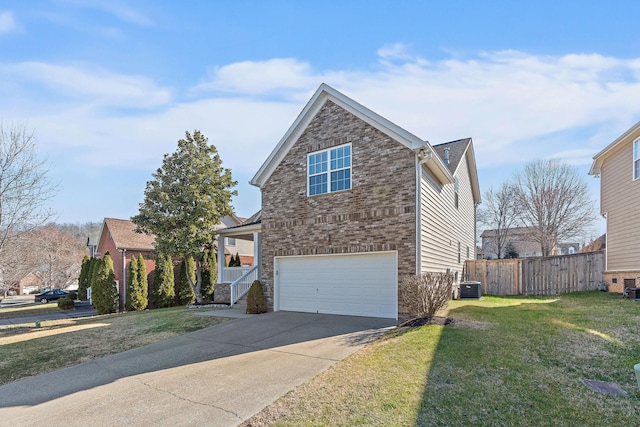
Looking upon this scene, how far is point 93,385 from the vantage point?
19.6 ft

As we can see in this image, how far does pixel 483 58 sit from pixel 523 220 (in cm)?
3008

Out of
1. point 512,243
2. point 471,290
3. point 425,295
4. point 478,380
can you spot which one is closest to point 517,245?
point 512,243

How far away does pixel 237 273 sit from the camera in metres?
18.2

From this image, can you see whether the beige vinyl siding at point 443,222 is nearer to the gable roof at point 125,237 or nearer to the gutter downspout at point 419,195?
the gutter downspout at point 419,195

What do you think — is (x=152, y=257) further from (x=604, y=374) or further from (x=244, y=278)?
(x=604, y=374)

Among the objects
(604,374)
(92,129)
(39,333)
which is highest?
(92,129)

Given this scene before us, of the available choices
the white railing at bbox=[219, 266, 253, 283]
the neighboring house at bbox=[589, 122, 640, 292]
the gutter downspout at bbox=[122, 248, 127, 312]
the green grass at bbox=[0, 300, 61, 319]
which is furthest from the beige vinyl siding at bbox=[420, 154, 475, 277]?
the green grass at bbox=[0, 300, 61, 319]

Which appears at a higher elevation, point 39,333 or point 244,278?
point 244,278

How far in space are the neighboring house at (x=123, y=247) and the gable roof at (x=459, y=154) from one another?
18.1 meters

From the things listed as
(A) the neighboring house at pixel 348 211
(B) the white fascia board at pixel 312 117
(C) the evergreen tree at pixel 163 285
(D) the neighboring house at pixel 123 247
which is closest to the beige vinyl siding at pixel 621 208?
(A) the neighboring house at pixel 348 211

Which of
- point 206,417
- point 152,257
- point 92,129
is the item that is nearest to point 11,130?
point 92,129

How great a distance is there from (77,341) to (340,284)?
7641 millimetres

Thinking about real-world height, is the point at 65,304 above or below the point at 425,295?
below

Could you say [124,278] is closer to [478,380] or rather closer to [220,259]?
[220,259]
